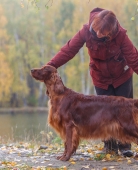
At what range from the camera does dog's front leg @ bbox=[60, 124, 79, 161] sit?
4.89 m

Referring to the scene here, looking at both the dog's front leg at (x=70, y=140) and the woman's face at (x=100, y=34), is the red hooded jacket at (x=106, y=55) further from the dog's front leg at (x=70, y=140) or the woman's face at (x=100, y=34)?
the dog's front leg at (x=70, y=140)

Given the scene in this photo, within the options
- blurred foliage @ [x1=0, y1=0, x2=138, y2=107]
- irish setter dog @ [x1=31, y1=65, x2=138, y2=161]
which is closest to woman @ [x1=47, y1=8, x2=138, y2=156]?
irish setter dog @ [x1=31, y1=65, x2=138, y2=161]

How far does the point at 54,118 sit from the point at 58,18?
2708cm

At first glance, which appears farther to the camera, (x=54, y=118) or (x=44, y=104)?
(x=44, y=104)

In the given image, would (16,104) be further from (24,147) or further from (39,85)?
(24,147)

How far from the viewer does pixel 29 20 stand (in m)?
32.7

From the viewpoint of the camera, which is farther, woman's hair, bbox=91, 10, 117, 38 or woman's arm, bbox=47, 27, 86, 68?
woman's arm, bbox=47, 27, 86, 68

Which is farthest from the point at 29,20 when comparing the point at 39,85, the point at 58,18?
the point at 39,85

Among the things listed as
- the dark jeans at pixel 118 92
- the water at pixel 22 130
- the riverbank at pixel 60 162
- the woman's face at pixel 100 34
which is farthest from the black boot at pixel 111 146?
the water at pixel 22 130

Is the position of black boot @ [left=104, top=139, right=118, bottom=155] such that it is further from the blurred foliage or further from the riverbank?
the blurred foliage

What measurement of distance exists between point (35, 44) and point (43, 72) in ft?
94.1

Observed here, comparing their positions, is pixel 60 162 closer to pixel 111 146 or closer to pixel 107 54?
pixel 111 146

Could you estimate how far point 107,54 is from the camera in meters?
5.02

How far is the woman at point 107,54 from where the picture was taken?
4.71 metres
